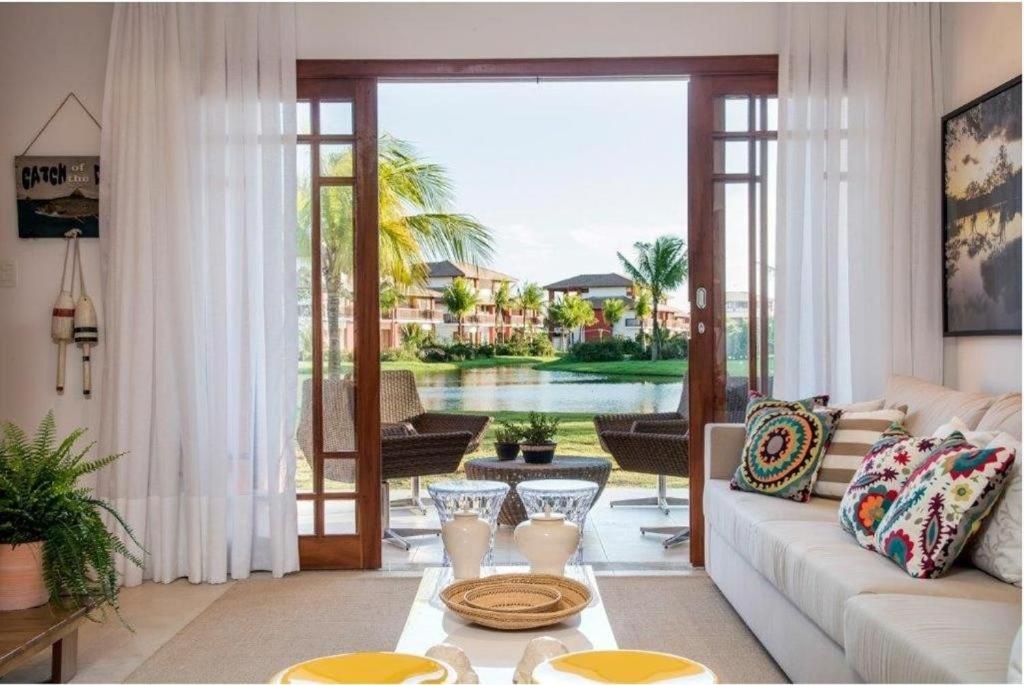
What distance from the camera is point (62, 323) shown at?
4449mm

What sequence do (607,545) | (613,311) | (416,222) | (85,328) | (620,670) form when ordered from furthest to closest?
1. (613,311)
2. (416,222)
3. (607,545)
4. (85,328)
5. (620,670)

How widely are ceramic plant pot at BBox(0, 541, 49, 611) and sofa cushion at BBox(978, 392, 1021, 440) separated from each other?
2699 mm

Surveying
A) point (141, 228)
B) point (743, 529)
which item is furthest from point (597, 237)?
point (743, 529)

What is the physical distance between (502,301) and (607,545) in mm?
5828

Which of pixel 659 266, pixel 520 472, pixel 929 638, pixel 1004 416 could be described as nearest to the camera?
pixel 929 638

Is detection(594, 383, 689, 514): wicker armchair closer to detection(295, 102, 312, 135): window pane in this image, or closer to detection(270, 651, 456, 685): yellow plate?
detection(295, 102, 312, 135): window pane

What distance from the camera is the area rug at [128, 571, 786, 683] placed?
3.22m

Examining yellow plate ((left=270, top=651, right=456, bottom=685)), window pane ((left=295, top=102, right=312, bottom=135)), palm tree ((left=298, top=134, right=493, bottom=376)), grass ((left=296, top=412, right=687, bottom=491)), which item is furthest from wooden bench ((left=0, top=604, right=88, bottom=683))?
grass ((left=296, top=412, right=687, bottom=491))

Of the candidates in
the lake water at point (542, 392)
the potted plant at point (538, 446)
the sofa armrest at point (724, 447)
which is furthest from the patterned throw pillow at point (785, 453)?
the lake water at point (542, 392)

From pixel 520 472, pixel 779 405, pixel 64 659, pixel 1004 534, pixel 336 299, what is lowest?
pixel 64 659

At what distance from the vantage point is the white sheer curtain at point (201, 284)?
4395 mm

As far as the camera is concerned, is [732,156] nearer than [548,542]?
No

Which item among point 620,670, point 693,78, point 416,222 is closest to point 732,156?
point 693,78

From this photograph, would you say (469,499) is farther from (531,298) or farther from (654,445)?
(531,298)
